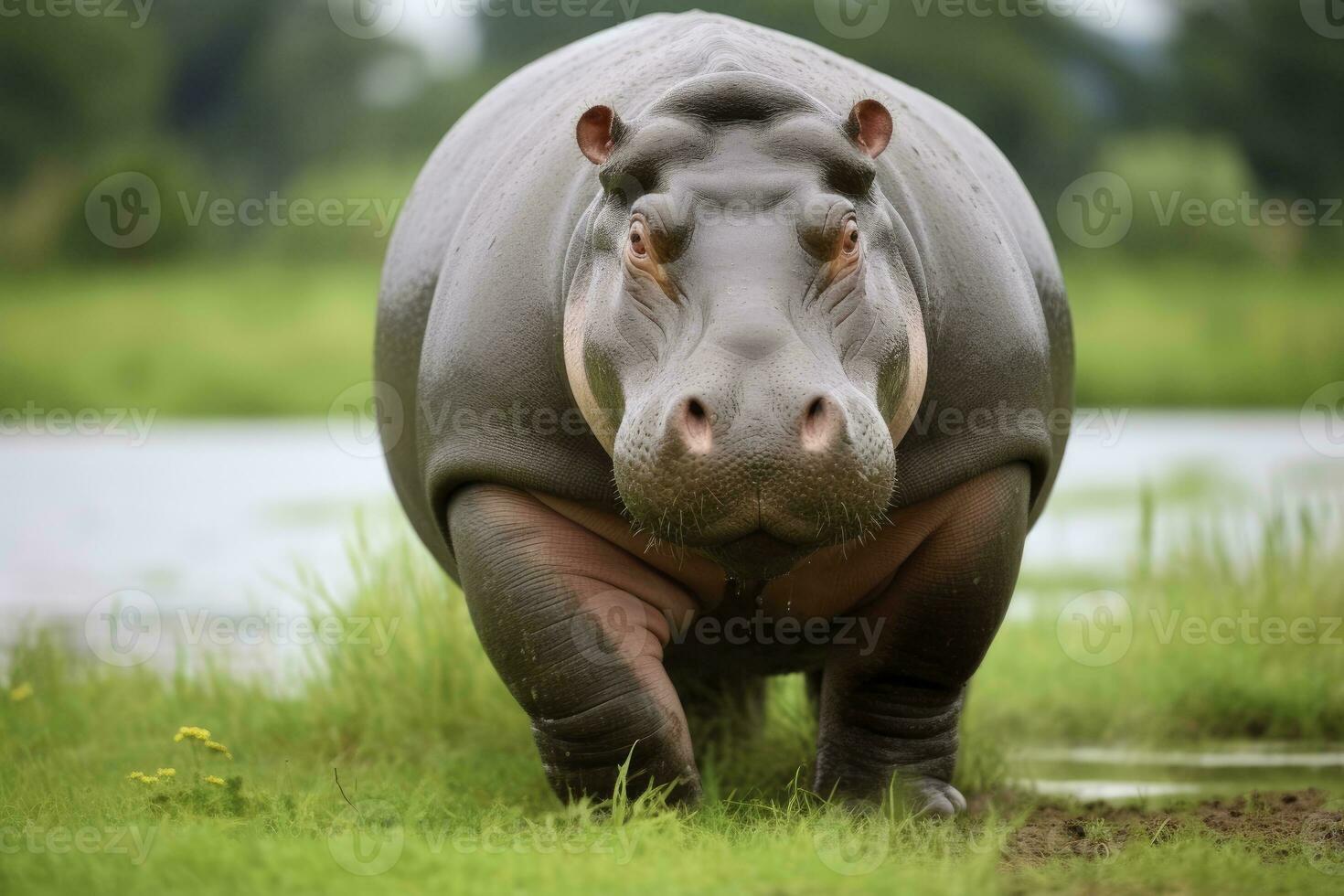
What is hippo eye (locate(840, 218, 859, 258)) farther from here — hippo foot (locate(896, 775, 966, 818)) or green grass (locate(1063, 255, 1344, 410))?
green grass (locate(1063, 255, 1344, 410))

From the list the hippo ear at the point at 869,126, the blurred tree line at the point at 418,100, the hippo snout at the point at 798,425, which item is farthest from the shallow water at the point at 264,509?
the blurred tree line at the point at 418,100

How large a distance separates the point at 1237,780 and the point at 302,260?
2329 centimetres

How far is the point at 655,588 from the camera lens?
17.0 feet

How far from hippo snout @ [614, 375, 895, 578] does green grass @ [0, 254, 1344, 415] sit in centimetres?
1844

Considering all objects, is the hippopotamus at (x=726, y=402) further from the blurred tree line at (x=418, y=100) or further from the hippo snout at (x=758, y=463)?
the blurred tree line at (x=418, y=100)

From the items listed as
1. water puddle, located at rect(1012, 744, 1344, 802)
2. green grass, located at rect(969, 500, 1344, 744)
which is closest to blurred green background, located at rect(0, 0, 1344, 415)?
green grass, located at rect(969, 500, 1344, 744)

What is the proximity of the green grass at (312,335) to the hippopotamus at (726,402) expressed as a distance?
17154mm

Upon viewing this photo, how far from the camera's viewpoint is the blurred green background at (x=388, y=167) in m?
24.1

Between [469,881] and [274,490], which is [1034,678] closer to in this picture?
[469,881]

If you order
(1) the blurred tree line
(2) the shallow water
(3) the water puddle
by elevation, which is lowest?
(3) the water puddle

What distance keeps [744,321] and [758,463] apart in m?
0.39

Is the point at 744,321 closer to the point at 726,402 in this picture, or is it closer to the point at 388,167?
the point at 726,402

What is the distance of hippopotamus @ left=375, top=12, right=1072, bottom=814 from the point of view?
4277 mm

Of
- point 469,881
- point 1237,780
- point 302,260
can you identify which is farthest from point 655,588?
point 302,260
